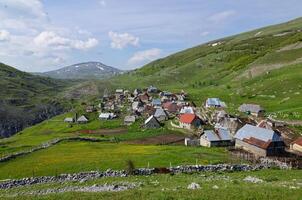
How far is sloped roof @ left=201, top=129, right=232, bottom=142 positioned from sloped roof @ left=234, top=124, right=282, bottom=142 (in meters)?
3.68

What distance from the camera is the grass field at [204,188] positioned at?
103 feet

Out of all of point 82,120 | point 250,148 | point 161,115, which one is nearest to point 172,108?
point 161,115

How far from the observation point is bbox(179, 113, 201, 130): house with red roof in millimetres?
112125

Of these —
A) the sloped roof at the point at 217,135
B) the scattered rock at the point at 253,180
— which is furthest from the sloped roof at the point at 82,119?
the scattered rock at the point at 253,180

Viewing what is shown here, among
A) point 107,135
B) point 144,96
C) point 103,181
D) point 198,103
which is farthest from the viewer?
point 144,96

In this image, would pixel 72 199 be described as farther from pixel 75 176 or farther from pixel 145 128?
pixel 145 128

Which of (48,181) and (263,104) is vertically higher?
(263,104)

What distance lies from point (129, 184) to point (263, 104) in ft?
340

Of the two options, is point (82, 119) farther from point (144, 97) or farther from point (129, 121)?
point (144, 97)

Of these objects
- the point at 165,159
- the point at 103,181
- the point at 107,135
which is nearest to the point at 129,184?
the point at 103,181

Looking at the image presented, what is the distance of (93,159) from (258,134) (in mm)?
34275

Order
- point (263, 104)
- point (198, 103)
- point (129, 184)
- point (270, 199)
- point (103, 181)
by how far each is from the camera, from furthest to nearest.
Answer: point (198, 103) < point (263, 104) < point (103, 181) < point (129, 184) < point (270, 199)

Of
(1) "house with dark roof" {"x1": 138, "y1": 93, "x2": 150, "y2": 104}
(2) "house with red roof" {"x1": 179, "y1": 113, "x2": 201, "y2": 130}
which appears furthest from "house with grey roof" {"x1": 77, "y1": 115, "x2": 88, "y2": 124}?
(2) "house with red roof" {"x1": 179, "y1": 113, "x2": 201, "y2": 130}

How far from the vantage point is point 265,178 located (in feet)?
138
